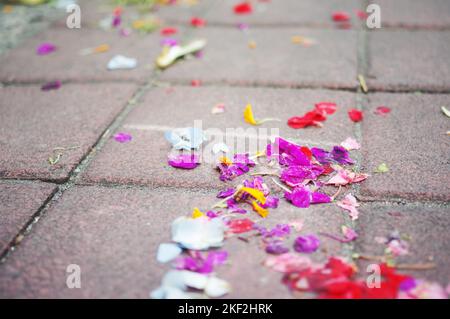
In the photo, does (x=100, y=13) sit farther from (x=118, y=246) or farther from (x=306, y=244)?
(x=306, y=244)

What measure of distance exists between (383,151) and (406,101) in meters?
0.39

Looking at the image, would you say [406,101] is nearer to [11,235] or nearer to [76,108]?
[76,108]

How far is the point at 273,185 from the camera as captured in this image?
4.23 ft

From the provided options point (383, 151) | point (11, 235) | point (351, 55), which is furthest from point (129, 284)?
point (351, 55)

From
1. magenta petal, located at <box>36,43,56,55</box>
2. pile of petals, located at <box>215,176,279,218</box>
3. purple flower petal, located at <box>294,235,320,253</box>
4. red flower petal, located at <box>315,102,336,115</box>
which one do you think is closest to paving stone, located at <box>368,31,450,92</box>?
red flower petal, located at <box>315,102,336,115</box>

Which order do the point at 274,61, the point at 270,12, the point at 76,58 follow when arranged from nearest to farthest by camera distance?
1. the point at 274,61
2. the point at 76,58
3. the point at 270,12

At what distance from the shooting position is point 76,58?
84.8 inches

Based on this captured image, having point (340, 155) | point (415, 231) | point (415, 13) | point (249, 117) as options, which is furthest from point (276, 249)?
point (415, 13)

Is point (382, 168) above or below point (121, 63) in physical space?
below

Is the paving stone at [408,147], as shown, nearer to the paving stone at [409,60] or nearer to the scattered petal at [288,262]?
the paving stone at [409,60]

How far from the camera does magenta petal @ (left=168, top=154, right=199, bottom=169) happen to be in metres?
1.36

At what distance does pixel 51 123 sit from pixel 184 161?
0.61 meters

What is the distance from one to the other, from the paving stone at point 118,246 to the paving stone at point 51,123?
0.68 feet
